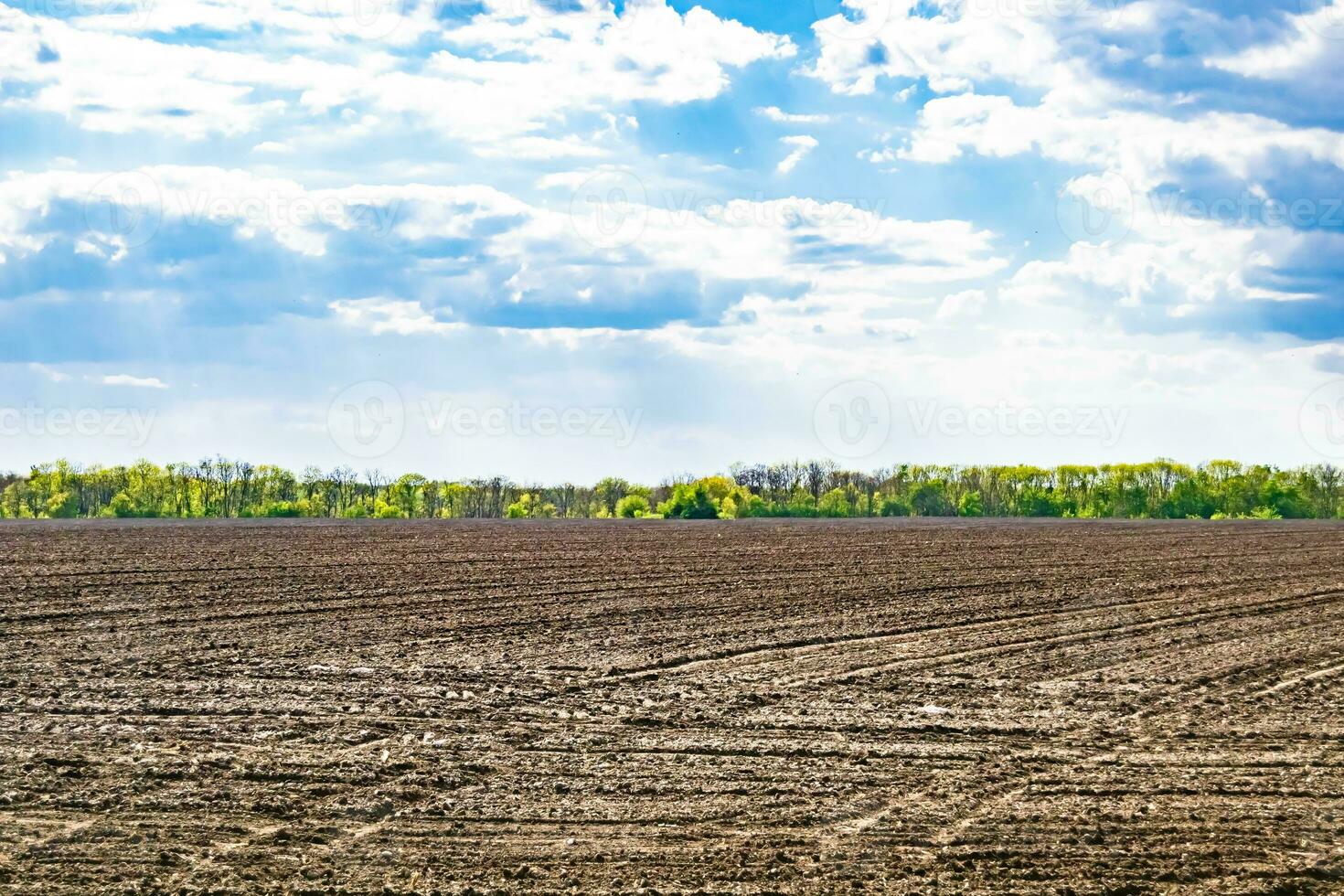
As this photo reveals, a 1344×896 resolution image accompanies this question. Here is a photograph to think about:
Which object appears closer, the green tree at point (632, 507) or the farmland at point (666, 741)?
the farmland at point (666, 741)

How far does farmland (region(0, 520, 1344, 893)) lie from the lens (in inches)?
298

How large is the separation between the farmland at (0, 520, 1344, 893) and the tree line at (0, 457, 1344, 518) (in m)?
74.9

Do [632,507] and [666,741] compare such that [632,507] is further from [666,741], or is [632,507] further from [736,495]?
[666,741]

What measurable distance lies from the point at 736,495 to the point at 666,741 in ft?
297

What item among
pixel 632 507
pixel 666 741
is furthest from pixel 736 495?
pixel 666 741

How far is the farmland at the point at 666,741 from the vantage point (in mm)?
7574

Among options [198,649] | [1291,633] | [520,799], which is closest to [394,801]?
[520,799]

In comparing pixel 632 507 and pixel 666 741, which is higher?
pixel 632 507

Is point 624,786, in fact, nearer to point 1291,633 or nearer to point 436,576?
point 1291,633

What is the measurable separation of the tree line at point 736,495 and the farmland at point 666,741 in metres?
74.9

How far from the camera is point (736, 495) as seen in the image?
101 metres

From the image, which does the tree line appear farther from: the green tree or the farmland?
the farmland

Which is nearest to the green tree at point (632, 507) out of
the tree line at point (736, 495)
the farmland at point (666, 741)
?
the tree line at point (736, 495)

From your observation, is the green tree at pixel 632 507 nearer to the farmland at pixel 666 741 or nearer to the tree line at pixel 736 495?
the tree line at pixel 736 495
